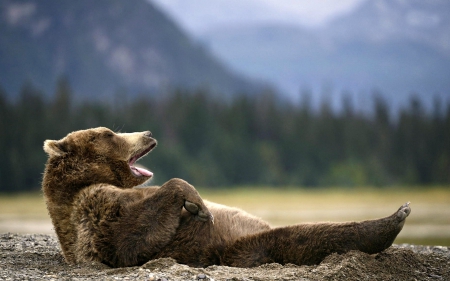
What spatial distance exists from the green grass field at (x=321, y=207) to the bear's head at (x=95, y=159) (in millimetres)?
21470

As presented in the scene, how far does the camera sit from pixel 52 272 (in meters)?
7.61

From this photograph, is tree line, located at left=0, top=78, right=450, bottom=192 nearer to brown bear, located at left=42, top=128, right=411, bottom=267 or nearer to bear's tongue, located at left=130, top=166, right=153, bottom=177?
bear's tongue, located at left=130, top=166, right=153, bottom=177

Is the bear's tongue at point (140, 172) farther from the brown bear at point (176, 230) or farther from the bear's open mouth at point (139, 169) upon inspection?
the brown bear at point (176, 230)

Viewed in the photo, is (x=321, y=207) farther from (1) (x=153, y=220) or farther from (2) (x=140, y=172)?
(1) (x=153, y=220)

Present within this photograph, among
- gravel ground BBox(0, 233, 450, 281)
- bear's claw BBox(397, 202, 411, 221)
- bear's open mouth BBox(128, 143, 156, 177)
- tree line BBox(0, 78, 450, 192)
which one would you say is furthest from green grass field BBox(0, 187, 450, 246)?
bear's claw BBox(397, 202, 411, 221)

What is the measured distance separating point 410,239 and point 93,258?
26.2m

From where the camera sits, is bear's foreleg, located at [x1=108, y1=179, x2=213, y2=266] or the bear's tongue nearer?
bear's foreleg, located at [x1=108, y1=179, x2=213, y2=266]

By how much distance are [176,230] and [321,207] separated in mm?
52657

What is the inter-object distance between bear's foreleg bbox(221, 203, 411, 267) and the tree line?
Answer: 7284cm

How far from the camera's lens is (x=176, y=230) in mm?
7453

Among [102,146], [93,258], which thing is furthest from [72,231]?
[102,146]

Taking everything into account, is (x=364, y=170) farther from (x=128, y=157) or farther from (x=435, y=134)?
(x=128, y=157)

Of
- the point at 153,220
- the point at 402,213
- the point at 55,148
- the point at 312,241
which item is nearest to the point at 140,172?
the point at 55,148

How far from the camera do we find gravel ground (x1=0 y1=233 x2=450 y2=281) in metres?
6.80
